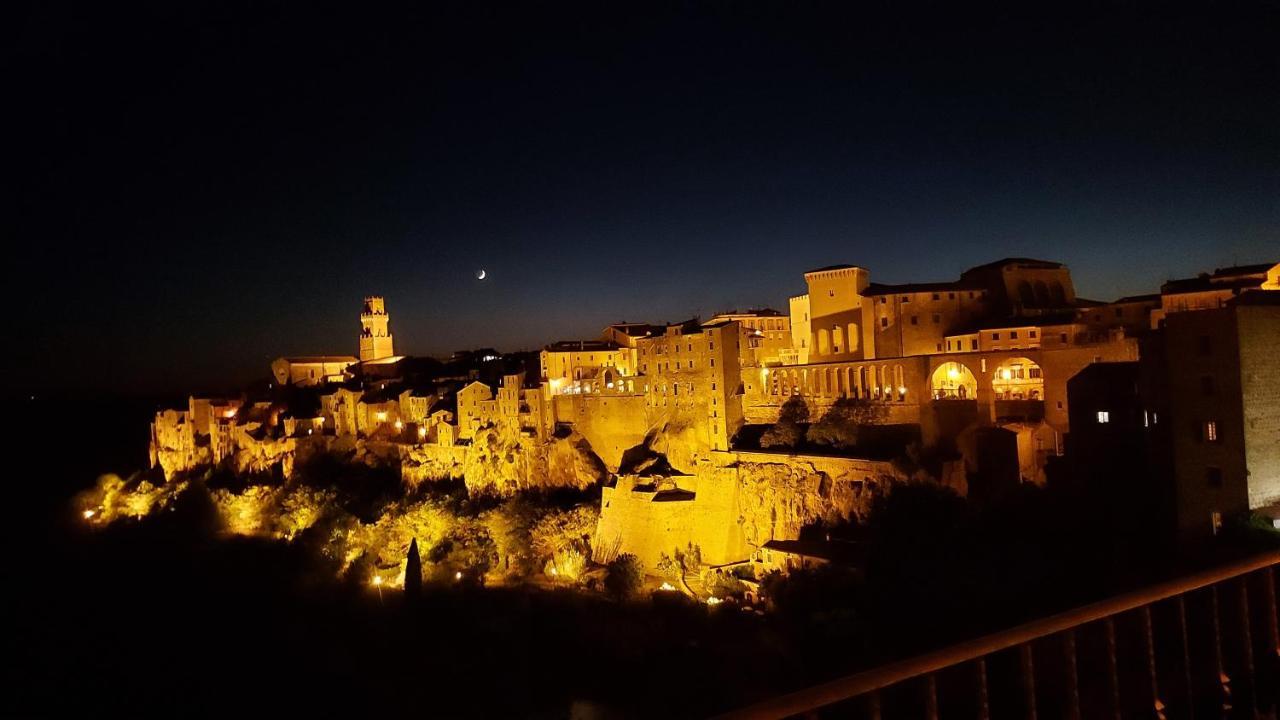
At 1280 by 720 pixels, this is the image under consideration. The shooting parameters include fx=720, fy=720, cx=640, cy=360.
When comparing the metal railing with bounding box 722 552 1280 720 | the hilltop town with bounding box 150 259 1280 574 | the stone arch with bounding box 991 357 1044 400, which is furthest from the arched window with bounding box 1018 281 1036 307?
the metal railing with bounding box 722 552 1280 720

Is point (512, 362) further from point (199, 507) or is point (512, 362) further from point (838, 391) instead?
point (838, 391)

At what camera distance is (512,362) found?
49.1 metres

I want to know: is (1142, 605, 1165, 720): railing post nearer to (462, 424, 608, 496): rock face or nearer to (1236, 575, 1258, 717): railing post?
(1236, 575, 1258, 717): railing post

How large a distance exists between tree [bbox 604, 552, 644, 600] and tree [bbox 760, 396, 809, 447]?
7.39m

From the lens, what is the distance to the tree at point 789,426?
97.8ft

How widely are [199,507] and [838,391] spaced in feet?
127

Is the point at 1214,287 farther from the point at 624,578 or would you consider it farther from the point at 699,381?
the point at 624,578

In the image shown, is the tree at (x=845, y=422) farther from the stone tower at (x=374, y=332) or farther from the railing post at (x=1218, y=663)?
the stone tower at (x=374, y=332)

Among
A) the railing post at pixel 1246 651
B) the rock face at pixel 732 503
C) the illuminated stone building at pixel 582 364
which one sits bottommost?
the rock face at pixel 732 503

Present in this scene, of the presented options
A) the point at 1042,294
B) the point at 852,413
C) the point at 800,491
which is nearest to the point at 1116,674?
the point at 800,491

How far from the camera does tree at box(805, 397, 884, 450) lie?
28219 millimetres

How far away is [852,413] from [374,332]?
172ft

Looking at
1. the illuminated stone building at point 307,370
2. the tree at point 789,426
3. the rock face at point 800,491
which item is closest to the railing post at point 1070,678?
the rock face at point 800,491

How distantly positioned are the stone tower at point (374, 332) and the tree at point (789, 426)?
4675 cm
